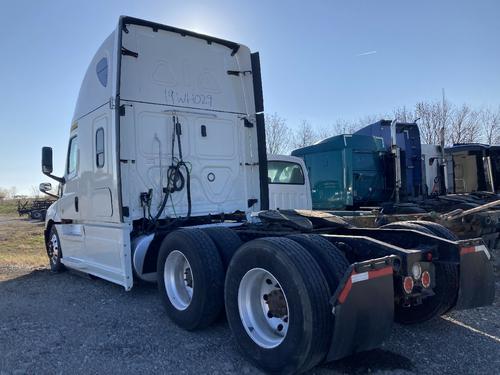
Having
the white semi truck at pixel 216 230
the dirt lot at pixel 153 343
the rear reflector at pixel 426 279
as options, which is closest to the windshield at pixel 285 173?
the white semi truck at pixel 216 230

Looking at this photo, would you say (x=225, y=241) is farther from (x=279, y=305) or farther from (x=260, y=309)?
(x=279, y=305)

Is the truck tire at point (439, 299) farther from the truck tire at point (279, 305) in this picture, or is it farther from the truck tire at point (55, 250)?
the truck tire at point (55, 250)

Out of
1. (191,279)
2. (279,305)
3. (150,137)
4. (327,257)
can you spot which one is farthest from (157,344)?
(150,137)

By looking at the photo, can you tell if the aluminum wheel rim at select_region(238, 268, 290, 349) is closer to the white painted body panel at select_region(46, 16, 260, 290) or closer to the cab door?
the white painted body panel at select_region(46, 16, 260, 290)

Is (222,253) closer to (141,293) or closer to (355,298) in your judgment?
(355,298)

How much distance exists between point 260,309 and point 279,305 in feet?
0.96

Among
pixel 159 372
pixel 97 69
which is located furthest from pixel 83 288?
pixel 159 372

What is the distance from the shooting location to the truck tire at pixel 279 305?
3104 mm

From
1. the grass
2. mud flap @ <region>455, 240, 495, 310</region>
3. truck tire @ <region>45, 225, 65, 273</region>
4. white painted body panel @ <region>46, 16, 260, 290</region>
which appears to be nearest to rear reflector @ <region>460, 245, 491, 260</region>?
mud flap @ <region>455, 240, 495, 310</region>

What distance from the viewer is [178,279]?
5.00 meters

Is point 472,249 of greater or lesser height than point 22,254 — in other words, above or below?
above

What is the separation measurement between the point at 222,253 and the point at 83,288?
3.39 m

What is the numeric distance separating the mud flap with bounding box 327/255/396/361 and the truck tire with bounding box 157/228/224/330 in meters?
1.56

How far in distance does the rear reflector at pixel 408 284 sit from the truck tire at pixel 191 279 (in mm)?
1768
